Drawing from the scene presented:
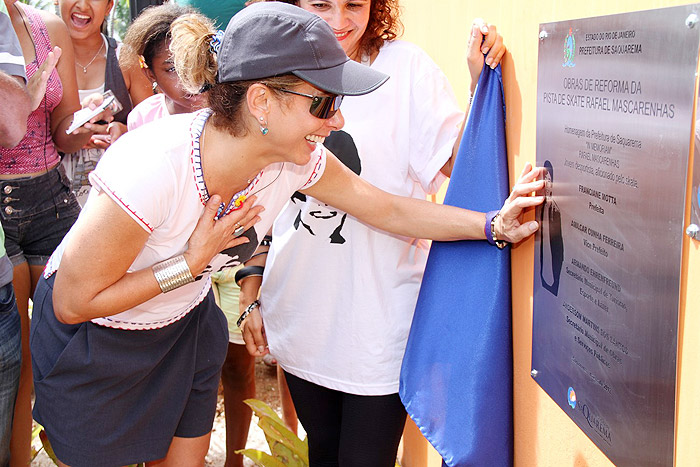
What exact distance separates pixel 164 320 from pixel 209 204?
42 cm

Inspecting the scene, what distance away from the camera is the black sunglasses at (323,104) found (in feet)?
5.74

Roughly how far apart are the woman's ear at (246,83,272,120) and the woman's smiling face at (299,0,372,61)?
1.41ft

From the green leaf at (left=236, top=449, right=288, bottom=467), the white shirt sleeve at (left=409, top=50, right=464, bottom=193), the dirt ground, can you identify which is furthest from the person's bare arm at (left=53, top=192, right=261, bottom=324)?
the dirt ground

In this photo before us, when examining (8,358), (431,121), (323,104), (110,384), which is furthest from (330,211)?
(8,358)

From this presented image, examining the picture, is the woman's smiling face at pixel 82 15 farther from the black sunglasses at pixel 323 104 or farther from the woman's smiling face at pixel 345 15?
the black sunglasses at pixel 323 104

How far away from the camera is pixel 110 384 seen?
2.09m

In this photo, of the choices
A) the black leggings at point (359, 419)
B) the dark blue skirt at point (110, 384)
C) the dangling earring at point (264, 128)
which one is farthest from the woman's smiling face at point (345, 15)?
the black leggings at point (359, 419)

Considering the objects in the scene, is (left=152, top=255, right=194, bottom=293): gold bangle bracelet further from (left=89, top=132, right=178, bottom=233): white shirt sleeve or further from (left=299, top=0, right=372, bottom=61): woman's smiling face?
(left=299, top=0, right=372, bottom=61): woman's smiling face

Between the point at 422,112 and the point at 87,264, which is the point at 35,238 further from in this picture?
the point at 422,112

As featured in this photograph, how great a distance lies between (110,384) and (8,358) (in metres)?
0.61

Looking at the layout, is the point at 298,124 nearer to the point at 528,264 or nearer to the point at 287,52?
the point at 287,52

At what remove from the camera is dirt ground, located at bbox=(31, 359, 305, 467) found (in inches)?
149

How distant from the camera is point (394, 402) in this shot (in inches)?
87.7

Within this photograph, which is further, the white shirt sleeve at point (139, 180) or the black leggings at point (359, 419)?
the black leggings at point (359, 419)
